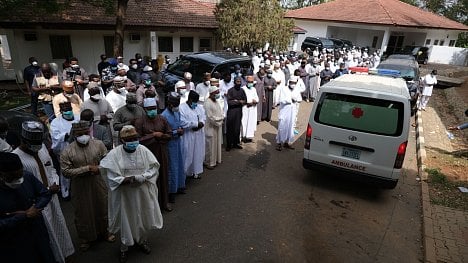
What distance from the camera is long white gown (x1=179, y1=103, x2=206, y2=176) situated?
5.82 m

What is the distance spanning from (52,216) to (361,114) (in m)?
4.85

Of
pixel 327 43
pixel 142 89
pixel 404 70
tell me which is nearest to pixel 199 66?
pixel 142 89

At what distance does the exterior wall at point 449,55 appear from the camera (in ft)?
105

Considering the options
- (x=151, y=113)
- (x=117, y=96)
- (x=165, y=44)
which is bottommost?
(x=165, y=44)

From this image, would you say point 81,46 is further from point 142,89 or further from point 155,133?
point 155,133

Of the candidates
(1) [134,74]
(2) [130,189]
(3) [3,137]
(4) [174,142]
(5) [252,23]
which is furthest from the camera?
(5) [252,23]

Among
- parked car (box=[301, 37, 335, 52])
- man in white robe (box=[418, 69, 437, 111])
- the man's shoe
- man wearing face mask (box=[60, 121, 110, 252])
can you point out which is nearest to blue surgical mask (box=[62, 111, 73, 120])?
man wearing face mask (box=[60, 121, 110, 252])

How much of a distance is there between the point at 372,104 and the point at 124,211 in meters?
4.28

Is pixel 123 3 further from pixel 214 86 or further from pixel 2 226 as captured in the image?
pixel 2 226

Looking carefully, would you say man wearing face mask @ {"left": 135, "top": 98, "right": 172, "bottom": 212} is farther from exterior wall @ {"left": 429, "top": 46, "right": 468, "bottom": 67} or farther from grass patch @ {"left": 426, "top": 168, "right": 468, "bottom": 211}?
exterior wall @ {"left": 429, "top": 46, "right": 468, "bottom": 67}

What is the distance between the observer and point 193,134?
242 inches

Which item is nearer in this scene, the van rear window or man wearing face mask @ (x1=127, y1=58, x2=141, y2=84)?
the van rear window

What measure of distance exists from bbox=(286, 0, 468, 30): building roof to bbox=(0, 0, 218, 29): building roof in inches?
473

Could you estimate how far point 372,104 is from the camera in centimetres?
558
